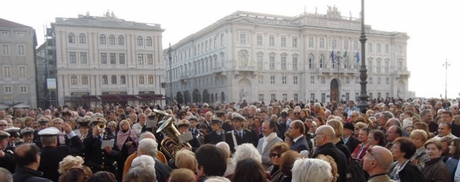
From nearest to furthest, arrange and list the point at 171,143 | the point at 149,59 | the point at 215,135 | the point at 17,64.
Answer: the point at 171,143 < the point at 215,135 < the point at 17,64 < the point at 149,59

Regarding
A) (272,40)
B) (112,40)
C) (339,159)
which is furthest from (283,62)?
(339,159)

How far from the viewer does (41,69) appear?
176 feet

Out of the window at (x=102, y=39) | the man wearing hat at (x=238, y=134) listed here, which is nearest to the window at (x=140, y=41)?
the window at (x=102, y=39)

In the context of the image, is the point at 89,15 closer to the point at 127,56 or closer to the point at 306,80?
the point at 127,56

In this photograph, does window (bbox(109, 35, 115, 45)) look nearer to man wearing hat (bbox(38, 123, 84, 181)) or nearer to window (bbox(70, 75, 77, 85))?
window (bbox(70, 75, 77, 85))

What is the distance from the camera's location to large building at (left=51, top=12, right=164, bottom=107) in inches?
1688

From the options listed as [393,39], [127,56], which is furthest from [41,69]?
[393,39]

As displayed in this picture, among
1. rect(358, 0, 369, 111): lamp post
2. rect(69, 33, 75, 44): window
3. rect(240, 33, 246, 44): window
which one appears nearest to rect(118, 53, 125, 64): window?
rect(69, 33, 75, 44): window

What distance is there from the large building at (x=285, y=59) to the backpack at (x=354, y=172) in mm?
45497

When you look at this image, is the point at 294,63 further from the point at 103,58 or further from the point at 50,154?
the point at 50,154

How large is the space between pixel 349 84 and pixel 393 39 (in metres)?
14.7

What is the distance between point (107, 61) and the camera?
4534 cm

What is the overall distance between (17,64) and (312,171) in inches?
1894

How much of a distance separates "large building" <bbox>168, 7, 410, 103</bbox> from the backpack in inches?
1791
